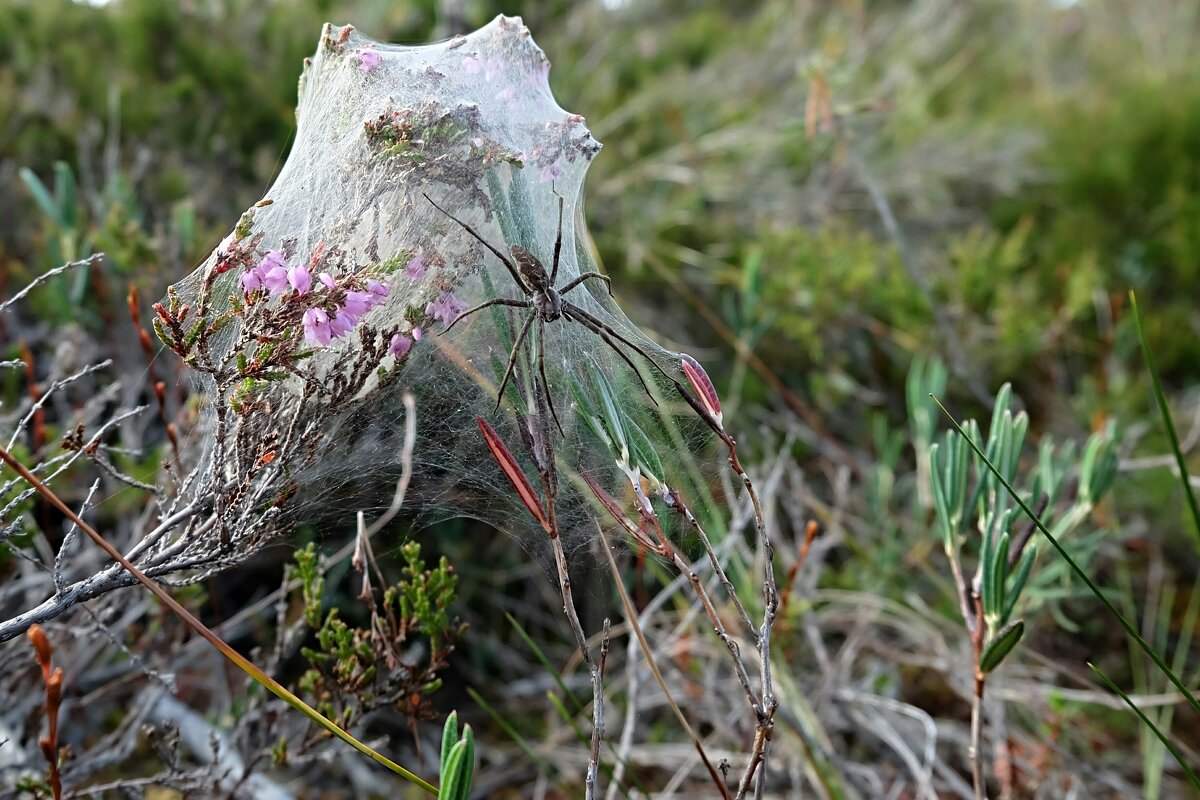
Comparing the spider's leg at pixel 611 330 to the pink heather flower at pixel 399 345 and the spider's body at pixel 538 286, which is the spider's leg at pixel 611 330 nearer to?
the spider's body at pixel 538 286

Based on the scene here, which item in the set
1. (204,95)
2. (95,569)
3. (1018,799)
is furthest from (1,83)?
(1018,799)

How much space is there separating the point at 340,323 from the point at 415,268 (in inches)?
5.2

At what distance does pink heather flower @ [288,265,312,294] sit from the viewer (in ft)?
3.80

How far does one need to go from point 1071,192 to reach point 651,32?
112 inches

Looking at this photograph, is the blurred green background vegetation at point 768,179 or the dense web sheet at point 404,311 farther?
the blurred green background vegetation at point 768,179

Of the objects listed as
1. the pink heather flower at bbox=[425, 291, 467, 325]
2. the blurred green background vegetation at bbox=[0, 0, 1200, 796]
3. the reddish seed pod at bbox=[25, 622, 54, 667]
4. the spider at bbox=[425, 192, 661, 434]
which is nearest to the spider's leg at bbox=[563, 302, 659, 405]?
the spider at bbox=[425, 192, 661, 434]

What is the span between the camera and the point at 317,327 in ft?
3.84

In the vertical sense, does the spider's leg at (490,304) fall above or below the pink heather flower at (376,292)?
below

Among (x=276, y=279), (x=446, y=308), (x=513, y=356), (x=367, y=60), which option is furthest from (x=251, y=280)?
(x=367, y=60)

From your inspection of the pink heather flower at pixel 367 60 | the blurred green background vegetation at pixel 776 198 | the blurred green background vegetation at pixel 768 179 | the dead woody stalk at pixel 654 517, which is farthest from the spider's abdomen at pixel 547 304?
the blurred green background vegetation at pixel 768 179

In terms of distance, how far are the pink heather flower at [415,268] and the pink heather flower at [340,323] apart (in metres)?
0.11

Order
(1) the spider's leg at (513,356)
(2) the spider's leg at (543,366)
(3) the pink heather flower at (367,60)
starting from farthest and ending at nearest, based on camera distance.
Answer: (3) the pink heather flower at (367,60) → (2) the spider's leg at (543,366) → (1) the spider's leg at (513,356)

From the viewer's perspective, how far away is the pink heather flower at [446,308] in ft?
4.05

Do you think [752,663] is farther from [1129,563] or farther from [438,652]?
[1129,563]
